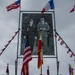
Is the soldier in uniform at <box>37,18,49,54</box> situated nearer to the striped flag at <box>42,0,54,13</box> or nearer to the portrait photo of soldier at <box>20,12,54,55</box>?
the portrait photo of soldier at <box>20,12,54,55</box>

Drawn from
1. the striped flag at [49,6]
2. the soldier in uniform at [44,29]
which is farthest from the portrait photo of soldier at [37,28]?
the striped flag at [49,6]

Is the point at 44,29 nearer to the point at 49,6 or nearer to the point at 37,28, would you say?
the point at 37,28

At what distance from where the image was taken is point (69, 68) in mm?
36344

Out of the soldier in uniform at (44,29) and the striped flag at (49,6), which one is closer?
the striped flag at (49,6)

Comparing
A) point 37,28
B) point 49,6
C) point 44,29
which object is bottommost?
point 44,29

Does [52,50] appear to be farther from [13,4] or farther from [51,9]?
[13,4]

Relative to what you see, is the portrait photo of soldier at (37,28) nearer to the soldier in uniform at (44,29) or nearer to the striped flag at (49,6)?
the soldier in uniform at (44,29)

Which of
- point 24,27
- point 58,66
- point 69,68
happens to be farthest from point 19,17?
point 69,68

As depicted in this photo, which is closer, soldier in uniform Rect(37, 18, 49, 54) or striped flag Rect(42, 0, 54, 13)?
striped flag Rect(42, 0, 54, 13)

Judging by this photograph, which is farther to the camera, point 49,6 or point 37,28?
point 37,28

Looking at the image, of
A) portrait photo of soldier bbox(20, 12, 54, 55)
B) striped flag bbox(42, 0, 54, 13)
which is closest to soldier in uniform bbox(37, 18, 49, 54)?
portrait photo of soldier bbox(20, 12, 54, 55)

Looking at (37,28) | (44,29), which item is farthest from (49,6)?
(37,28)

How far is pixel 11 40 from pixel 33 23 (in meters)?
3.17

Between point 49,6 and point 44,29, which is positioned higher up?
point 49,6
